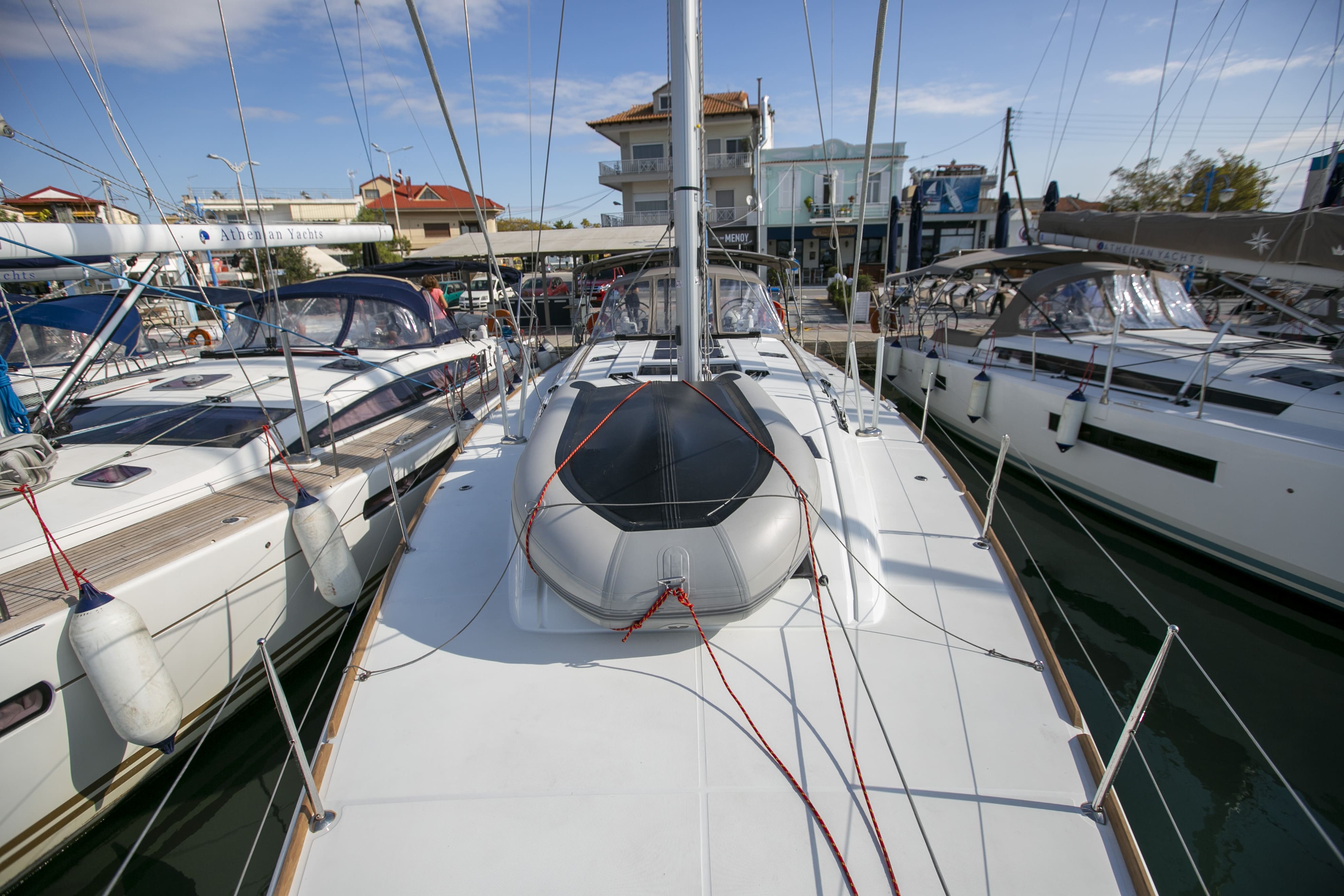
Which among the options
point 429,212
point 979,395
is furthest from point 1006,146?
point 429,212

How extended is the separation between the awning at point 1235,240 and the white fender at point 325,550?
5.83 m

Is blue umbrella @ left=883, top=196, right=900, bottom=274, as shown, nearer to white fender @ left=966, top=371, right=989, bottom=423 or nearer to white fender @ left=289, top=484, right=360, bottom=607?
white fender @ left=966, top=371, right=989, bottom=423

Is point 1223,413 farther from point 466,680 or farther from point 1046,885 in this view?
point 466,680

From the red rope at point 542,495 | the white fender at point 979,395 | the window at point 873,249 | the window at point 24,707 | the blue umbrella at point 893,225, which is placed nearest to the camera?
the window at point 24,707

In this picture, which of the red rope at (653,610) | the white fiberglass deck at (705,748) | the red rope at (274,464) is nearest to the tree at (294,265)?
the red rope at (274,464)

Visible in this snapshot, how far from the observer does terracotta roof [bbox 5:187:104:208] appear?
6.63 m

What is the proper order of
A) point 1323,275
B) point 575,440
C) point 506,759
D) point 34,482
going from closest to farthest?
point 506,759 → point 575,440 → point 34,482 → point 1323,275

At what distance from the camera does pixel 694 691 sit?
2090 mm

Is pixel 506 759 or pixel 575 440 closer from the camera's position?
pixel 506 759

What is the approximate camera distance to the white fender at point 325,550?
2.84 metres

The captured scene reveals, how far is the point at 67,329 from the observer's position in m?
5.95

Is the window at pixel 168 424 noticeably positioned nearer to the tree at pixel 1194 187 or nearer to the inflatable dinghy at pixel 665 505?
the inflatable dinghy at pixel 665 505

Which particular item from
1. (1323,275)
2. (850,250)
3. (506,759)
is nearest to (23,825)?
(506,759)

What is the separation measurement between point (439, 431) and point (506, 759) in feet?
9.31
